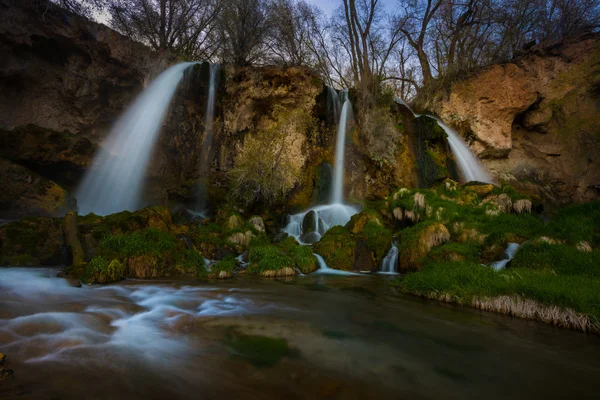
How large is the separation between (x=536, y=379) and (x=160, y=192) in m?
18.3

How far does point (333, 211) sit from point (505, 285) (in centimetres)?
917

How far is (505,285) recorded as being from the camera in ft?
17.7

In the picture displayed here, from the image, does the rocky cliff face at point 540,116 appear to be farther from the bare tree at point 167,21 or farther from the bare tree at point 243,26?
the bare tree at point 167,21

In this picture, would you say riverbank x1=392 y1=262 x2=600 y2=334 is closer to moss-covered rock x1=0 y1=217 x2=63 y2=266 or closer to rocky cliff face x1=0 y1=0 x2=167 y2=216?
moss-covered rock x1=0 y1=217 x2=63 y2=266

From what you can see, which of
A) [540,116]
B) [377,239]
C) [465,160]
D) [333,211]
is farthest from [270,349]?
[540,116]

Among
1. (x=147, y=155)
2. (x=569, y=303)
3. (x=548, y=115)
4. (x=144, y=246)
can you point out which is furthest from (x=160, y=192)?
(x=548, y=115)

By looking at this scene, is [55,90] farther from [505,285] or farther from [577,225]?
[577,225]

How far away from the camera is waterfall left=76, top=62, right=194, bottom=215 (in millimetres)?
15945

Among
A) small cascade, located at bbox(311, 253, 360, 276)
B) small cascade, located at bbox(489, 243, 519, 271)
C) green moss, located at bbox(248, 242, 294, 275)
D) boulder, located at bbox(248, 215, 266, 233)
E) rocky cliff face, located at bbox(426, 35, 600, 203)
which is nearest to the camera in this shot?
small cascade, located at bbox(489, 243, 519, 271)

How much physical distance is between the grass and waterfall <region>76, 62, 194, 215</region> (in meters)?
14.8

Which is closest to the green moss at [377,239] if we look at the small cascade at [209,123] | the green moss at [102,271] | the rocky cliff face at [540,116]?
the green moss at [102,271]

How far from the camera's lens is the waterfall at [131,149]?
15945 millimetres

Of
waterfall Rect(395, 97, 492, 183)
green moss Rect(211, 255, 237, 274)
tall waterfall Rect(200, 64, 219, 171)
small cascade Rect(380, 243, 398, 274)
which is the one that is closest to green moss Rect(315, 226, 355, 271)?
small cascade Rect(380, 243, 398, 274)

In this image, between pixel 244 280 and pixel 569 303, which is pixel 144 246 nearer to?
pixel 244 280
